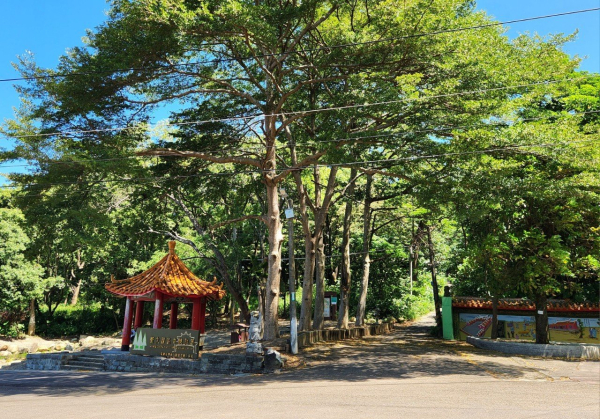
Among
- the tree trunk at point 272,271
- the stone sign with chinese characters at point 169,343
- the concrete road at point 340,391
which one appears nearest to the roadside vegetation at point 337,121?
the tree trunk at point 272,271

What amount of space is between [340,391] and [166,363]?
7209 mm

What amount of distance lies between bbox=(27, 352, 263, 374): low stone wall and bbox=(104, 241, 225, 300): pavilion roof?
7.95ft

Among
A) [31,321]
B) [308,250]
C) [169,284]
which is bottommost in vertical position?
[31,321]

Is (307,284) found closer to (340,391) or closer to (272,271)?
(272,271)

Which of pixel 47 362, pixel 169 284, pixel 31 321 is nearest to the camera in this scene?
pixel 47 362

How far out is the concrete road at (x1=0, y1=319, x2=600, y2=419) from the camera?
28.9ft

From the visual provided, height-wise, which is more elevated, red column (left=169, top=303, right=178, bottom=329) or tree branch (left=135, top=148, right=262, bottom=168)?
tree branch (left=135, top=148, right=262, bottom=168)

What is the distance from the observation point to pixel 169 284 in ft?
56.6

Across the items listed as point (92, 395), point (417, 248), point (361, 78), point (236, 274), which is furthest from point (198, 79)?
point (417, 248)

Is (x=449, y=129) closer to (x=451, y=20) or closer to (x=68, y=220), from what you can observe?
(x=451, y=20)

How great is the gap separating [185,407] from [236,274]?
21821 mm

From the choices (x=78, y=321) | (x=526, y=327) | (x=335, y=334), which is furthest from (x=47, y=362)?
(x=526, y=327)

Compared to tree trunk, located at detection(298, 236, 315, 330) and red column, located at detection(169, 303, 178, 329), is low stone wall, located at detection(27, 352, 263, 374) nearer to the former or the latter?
red column, located at detection(169, 303, 178, 329)

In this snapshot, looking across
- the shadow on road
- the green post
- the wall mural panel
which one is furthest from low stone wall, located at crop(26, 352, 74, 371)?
the wall mural panel
